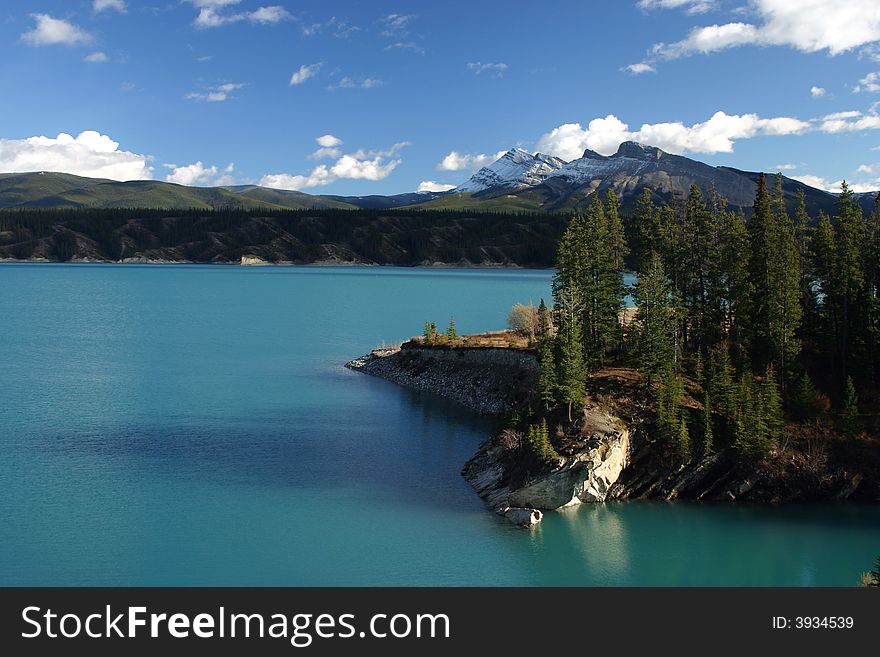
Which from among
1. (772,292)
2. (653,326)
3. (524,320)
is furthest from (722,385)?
(524,320)

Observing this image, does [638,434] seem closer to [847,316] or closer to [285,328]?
[847,316]

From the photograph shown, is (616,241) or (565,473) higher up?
(616,241)

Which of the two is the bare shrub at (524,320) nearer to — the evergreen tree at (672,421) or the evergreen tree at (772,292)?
the evergreen tree at (772,292)

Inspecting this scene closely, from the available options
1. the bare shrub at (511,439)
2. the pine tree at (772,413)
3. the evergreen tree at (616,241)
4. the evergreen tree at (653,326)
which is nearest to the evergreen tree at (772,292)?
the pine tree at (772,413)

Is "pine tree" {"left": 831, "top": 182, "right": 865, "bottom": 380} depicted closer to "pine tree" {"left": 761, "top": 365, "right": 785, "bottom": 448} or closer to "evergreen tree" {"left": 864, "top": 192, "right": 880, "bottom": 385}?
"evergreen tree" {"left": 864, "top": 192, "right": 880, "bottom": 385}

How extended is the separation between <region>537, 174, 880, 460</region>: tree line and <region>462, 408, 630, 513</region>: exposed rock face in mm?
2911

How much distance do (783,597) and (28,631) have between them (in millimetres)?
33494

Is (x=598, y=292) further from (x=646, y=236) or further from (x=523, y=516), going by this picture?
(x=523, y=516)

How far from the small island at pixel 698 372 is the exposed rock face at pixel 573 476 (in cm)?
11

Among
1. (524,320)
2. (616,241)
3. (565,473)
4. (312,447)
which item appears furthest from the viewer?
(524,320)

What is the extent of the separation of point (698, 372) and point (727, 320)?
36.1 feet

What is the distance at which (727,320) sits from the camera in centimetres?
6650

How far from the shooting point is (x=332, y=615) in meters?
31.2

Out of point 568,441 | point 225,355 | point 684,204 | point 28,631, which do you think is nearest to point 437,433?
point 568,441
